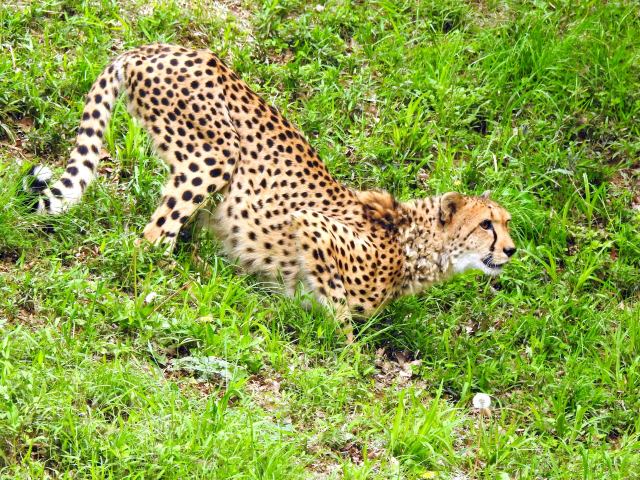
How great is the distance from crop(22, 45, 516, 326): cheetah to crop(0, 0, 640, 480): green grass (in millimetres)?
230

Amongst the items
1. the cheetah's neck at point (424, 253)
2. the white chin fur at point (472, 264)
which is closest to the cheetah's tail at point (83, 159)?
the cheetah's neck at point (424, 253)

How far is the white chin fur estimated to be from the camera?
6590 mm

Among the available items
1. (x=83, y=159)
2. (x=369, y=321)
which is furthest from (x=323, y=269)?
(x=83, y=159)

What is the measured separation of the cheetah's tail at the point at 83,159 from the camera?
19.9ft

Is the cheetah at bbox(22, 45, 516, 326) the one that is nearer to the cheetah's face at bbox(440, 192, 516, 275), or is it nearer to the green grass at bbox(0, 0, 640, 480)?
the cheetah's face at bbox(440, 192, 516, 275)

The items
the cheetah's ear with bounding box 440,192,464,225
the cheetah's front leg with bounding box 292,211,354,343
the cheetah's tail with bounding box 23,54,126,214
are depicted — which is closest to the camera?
the cheetah's tail with bounding box 23,54,126,214

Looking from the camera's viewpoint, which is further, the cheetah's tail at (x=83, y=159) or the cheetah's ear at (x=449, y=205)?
the cheetah's ear at (x=449, y=205)

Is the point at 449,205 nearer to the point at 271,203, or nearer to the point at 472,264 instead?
the point at 472,264

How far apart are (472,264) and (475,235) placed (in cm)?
18

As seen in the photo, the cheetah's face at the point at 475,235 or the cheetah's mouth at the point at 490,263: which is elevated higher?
the cheetah's face at the point at 475,235

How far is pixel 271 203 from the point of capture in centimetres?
657

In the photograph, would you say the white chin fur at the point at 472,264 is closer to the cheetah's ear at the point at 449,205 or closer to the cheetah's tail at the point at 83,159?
the cheetah's ear at the point at 449,205

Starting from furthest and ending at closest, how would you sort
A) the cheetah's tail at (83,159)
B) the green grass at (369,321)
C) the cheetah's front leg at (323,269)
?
1. the cheetah's front leg at (323,269)
2. the cheetah's tail at (83,159)
3. the green grass at (369,321)

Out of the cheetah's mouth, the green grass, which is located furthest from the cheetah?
the green grass
